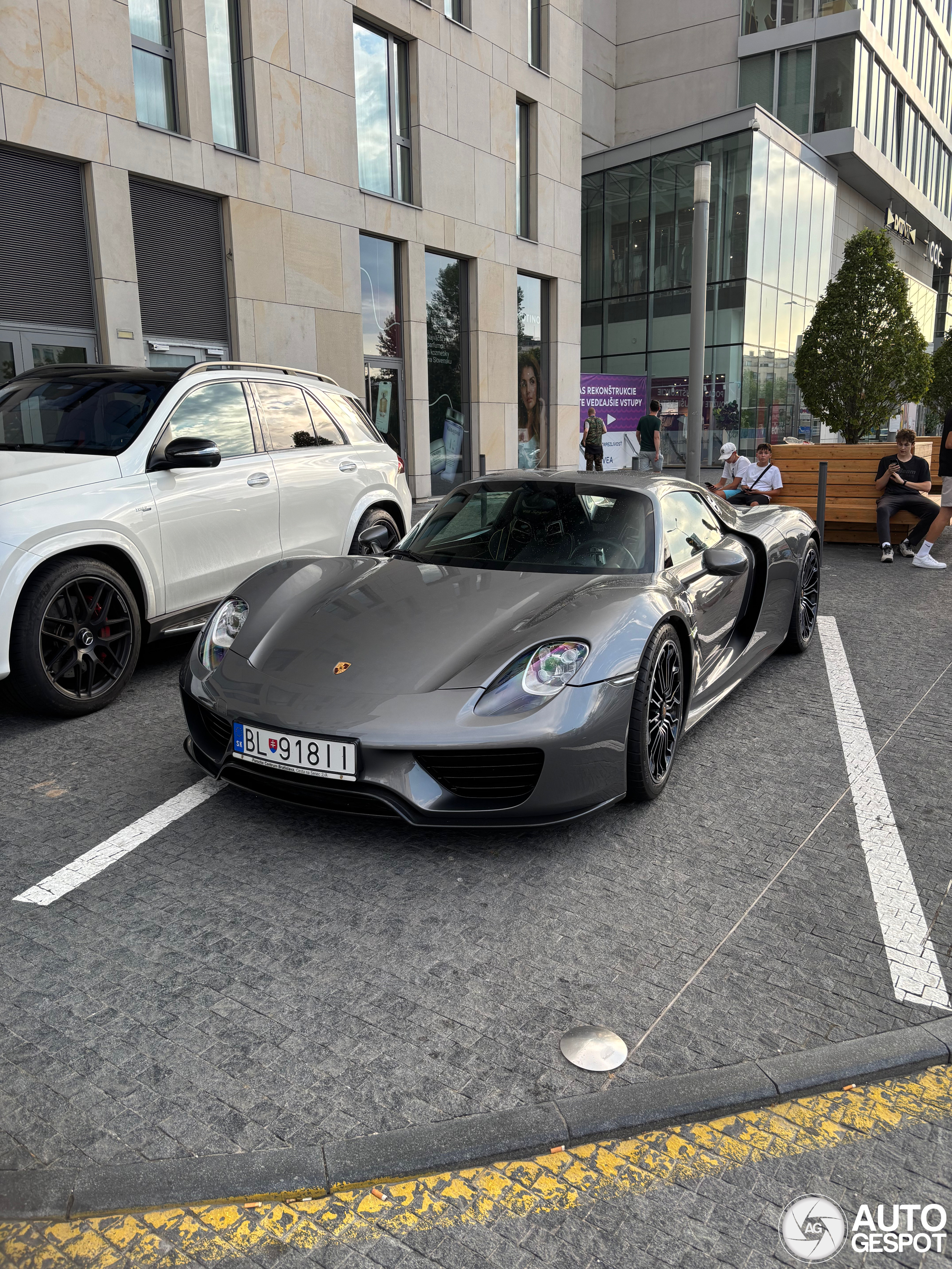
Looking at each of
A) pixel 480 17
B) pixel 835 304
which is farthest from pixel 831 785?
pixel 480 17

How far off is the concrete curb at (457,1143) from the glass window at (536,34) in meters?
20.5

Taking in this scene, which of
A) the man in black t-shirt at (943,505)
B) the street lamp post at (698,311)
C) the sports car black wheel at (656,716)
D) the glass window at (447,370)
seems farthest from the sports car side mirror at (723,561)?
the glass window at (447,370)

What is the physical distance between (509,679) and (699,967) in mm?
1128

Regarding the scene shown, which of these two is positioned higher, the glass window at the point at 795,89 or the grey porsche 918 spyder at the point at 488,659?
the glass window at the point at 795,89

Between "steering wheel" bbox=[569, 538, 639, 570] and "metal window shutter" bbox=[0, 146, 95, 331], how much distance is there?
8.43 m

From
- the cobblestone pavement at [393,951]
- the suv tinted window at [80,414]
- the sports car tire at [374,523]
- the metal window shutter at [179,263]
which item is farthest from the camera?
the metal window shutter at [179,263]

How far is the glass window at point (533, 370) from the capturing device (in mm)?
18875

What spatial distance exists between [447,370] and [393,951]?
15.3 metres

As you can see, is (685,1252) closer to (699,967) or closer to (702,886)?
(699,967)

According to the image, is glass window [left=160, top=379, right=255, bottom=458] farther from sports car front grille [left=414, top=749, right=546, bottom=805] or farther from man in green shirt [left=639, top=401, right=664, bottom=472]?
man in green shirt [left=639, top=401, right=664, bottom=472]

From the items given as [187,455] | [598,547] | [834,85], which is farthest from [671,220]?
[598,547]

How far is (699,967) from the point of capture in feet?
8.86

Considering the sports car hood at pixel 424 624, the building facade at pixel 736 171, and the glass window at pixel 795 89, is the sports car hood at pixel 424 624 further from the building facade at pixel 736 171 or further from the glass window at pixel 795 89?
the glass window at pixel 795 89

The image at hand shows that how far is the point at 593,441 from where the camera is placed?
21812 millimetres
